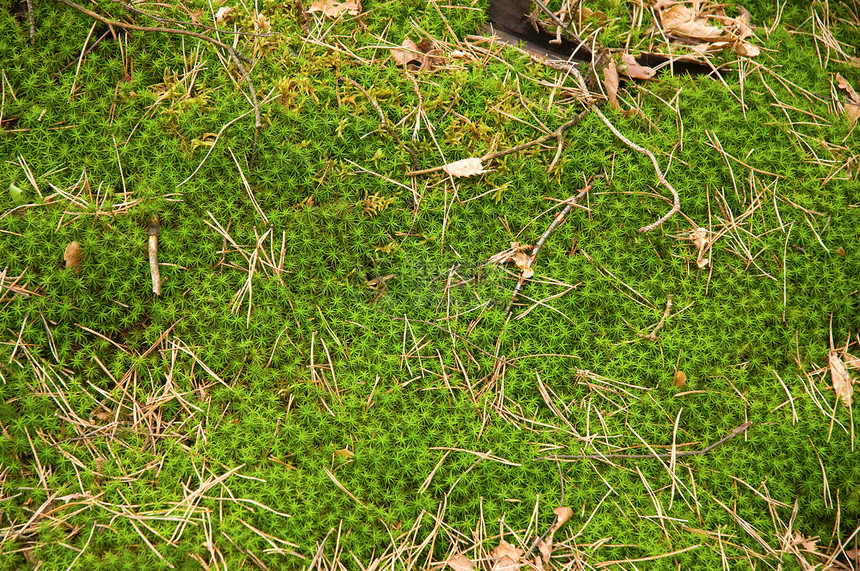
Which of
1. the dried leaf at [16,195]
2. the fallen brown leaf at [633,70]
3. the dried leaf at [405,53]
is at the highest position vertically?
the dried leaf at [405,53]

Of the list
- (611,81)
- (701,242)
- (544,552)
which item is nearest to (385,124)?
(611,81)

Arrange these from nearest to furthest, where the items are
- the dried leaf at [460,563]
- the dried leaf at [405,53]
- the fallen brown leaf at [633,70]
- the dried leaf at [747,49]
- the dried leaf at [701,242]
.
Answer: the dried leaf at [460,563] < the dried leaf at [701,242] < the dried leaf at [405,53] < the fallen brown leaf at [633,70] < the dried leaf at [747,49]

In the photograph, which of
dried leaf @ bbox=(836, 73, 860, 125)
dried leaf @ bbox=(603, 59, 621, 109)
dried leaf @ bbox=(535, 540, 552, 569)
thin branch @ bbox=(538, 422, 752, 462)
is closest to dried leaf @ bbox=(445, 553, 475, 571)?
dried leaf @ bbox=(535, 540, 552, 569)

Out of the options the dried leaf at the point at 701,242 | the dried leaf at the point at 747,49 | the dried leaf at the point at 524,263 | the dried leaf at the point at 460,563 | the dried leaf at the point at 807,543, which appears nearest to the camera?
the dried leaf at the point at 460,563

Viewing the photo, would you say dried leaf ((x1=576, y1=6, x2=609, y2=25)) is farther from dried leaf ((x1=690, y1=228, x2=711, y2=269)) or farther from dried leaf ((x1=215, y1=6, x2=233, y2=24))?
dried leaf ((x1=215, y1=6, x2=233, y2=24))

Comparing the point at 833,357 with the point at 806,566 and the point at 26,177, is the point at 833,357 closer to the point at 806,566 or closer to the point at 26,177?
the point at 806,566

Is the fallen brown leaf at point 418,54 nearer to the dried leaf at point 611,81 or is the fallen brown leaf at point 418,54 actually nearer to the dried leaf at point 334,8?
the dried leaf at point 334,8

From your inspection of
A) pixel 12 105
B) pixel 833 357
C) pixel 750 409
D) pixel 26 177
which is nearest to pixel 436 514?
pixel 750 409

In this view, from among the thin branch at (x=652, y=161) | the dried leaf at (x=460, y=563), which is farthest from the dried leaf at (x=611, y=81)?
the dried leaf at (x=460, y=563)
